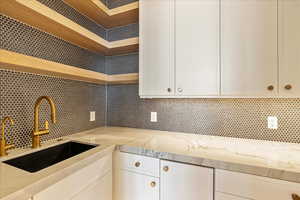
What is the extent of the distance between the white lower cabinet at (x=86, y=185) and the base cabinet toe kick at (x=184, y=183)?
90 millimetres

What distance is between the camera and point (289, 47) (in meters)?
0.99

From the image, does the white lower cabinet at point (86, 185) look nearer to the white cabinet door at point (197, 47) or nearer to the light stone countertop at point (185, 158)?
the light stone countertop at point (185, 158)

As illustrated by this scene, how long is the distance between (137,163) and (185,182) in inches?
14.0

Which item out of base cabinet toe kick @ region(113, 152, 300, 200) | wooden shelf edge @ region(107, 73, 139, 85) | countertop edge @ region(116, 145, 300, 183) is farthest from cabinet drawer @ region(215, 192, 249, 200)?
wooden shelf edge @ region(107, 73, 139, 85)

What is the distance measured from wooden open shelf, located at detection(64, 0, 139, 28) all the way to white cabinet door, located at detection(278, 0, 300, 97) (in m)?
1.19

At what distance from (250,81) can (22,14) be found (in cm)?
162

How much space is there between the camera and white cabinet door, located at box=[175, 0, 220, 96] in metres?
1.19

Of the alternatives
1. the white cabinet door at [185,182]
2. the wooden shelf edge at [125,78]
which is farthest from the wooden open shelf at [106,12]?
the white cabinet door at [185,182]

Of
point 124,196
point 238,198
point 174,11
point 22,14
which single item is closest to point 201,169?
A: point 238,198

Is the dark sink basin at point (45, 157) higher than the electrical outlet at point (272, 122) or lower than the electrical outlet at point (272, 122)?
lower

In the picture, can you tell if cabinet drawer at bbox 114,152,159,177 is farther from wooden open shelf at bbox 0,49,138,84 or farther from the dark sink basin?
wooden open shelf at bbox 0,49,138,84

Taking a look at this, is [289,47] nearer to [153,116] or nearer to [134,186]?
[153,116]

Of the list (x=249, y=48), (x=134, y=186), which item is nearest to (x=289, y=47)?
(x=249, y=48)

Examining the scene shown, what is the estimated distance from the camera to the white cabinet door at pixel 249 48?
103cm
